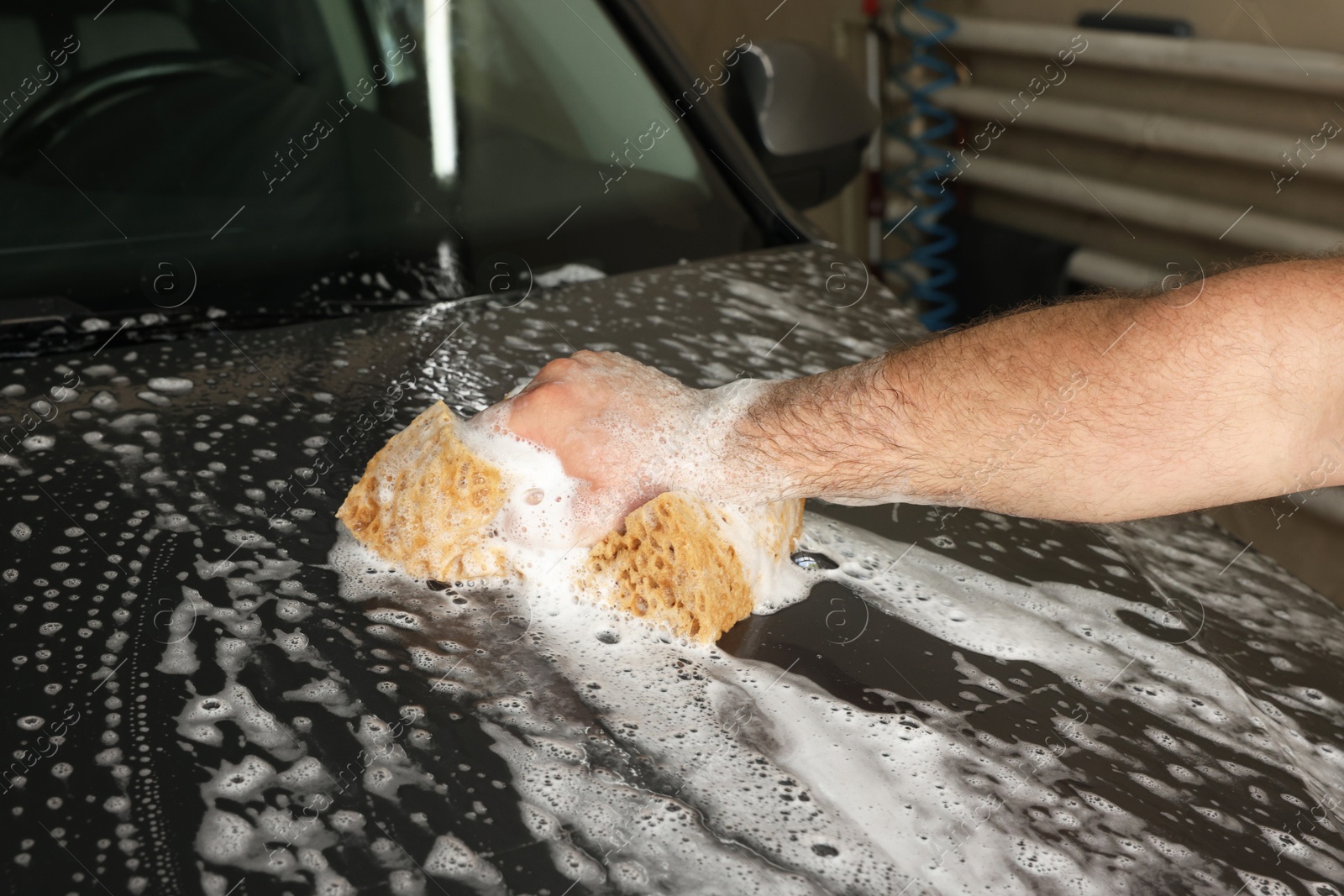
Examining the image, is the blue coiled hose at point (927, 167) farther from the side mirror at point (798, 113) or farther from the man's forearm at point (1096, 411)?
the man's forearm at point (1096, 411)

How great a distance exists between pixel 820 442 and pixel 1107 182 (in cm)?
252

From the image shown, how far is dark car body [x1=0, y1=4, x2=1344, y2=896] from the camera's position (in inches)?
28.2

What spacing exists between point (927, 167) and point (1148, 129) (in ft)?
2.91

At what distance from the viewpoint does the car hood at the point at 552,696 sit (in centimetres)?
72

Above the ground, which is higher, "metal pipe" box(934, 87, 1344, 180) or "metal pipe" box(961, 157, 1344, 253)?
"metal pipe" box(934, 87, 1344, 180)

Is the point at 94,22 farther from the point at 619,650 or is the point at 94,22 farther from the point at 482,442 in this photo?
the point at 619,650

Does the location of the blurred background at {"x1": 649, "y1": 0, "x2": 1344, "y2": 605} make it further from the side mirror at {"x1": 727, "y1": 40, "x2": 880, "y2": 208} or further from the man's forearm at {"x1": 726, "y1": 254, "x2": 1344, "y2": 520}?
the man's forearm at {"x1": 726, "y1": 254, "x2": 1344, "y2": 520}

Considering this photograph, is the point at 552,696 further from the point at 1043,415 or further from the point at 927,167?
the point at 927,167

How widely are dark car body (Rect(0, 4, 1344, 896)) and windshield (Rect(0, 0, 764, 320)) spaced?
0.12 metres

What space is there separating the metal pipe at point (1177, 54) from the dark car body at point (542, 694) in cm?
179

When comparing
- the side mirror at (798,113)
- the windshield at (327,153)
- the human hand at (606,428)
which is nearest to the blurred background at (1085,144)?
the side mirror at (798,113)

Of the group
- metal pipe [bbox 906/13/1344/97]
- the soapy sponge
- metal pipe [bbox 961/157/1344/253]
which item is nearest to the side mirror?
the soapy sponge

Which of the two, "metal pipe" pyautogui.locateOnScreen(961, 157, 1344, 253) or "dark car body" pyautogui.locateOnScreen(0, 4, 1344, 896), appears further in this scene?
"metal pipe" pyautogui.locateOnScreen(961, 157, 1344, 253)

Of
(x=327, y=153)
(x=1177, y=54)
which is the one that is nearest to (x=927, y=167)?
(x=1177, y=54)
